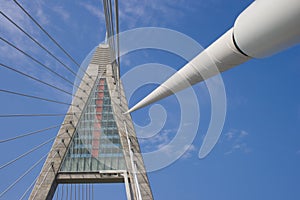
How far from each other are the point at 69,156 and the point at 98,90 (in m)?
3.52

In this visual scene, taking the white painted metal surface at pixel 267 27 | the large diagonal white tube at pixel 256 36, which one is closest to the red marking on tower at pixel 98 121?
the large diagonal white tube at pixel 256 36

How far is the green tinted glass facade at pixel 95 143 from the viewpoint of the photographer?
10.8 m

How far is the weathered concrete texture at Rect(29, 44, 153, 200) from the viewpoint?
951cm

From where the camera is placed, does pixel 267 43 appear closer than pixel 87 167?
Yes

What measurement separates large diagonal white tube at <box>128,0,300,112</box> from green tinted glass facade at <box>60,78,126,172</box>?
10165 mm

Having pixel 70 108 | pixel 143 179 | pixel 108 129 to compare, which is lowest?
pixel 143 179

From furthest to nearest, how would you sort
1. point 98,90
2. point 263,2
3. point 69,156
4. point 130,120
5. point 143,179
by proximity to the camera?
point 98,90 → point 130,120 → point 69,156 → point 143,179 → point 263,2

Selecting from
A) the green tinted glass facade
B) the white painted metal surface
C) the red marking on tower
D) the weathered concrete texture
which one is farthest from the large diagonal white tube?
the red marking on tower

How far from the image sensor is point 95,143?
1143cm

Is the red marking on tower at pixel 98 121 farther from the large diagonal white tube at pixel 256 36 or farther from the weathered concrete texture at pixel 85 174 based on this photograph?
the large diagonal white tube at pixel 256 36

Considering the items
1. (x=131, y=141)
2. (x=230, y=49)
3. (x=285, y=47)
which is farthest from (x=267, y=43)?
(x=131, y=141)

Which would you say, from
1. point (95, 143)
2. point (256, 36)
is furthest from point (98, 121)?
point (256, 36)

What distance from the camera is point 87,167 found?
10.8m

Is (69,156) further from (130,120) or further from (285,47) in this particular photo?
(285,47)
